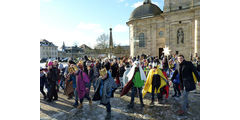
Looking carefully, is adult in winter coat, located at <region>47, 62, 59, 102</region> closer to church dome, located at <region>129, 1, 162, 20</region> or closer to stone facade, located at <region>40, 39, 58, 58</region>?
church dome, located at <region>129, 1, 162, 20</region>

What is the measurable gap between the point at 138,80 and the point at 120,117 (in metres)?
1.51

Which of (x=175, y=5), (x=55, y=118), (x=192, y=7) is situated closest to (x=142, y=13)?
(x=175, y=5)

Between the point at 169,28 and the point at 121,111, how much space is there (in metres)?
22.9

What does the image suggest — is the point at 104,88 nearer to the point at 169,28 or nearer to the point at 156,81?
the point at 156,81

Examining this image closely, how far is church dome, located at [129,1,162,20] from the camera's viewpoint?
92.9ft

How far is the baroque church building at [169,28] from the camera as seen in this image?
21688 millimetres

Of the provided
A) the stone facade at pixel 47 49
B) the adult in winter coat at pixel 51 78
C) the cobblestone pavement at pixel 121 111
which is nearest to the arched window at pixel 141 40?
the cobblestone pavement at pixel 121 111

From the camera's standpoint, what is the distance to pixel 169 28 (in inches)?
947

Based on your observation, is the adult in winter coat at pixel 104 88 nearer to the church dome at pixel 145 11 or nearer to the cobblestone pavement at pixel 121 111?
the cobblestone pavement at pixel 121 111

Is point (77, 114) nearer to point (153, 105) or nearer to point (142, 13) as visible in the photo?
point (153, 105)

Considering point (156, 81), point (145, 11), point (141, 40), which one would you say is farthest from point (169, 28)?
point (156, 81)

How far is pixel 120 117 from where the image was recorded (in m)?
4.31

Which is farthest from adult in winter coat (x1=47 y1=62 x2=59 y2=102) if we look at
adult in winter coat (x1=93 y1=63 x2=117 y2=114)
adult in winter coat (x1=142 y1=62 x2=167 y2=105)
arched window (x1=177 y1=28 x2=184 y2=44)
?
arched window (x1=177 y1=28 x2=184 y2=44)

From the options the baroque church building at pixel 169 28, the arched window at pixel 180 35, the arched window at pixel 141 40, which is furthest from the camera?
the arched window at pixel 141 40
